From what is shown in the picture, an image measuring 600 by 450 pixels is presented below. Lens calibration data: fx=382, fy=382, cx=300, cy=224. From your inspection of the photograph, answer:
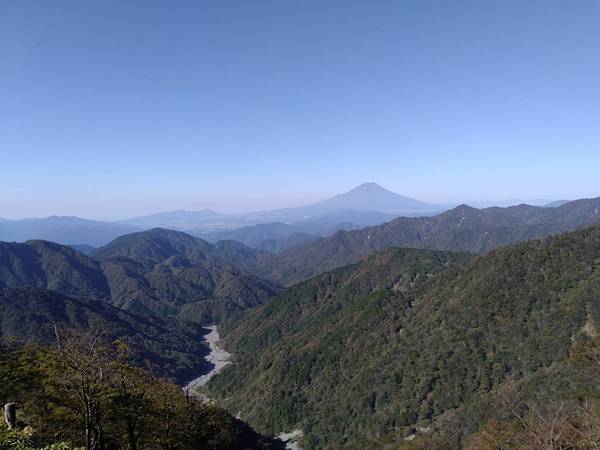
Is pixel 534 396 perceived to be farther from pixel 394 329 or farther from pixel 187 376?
pixel 187 376

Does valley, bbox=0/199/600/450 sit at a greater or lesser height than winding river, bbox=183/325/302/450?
greater

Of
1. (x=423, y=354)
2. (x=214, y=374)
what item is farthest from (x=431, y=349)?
(x=214, y=374)

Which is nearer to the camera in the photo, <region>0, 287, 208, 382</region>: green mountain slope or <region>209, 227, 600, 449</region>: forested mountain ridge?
<region>209, 227, 600, 449</region>: forested mountain ridge

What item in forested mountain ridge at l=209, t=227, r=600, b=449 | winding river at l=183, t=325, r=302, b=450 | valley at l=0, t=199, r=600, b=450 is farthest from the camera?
winding river at l=183, t=325, r=302, b=450

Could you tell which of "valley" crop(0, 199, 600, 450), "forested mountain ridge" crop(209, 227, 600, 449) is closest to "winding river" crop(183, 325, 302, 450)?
"valley" crop(0, 199, 600, 450)

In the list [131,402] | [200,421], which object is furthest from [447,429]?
[131,402]

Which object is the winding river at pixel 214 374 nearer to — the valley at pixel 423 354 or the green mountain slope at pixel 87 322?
the valley at pixel 423 354

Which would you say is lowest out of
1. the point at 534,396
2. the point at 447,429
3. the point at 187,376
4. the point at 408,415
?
the point at 187,376

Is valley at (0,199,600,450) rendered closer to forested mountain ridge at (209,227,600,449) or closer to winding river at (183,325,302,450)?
forested mountain ridge at (209,227,600,449)
